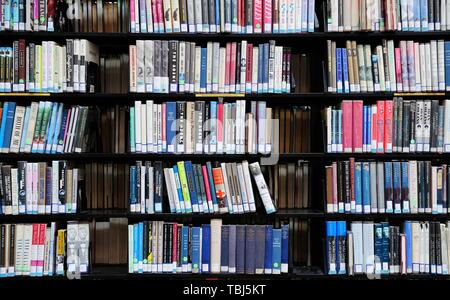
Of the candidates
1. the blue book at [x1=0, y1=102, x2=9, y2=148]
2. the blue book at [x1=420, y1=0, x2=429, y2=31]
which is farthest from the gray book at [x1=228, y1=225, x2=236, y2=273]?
the blue book at [x1=420, y1=0, x2=429, y2=31]

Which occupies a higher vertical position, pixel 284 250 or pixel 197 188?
pixel 197 188

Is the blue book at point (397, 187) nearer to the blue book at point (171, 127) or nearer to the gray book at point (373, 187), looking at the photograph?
the gray book at point (373, 187)

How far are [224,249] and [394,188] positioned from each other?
3.21ft

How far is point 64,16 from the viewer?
2.67 metres

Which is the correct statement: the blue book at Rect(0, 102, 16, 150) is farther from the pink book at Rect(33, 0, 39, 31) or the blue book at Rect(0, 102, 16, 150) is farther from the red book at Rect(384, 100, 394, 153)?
the red book at Rect(384, 100, 394, 153)

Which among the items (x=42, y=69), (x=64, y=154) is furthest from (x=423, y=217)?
(x=42, y=69)

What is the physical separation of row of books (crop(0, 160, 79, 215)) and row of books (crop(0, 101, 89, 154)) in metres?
0.09

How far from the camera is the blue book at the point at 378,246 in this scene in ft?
8.45

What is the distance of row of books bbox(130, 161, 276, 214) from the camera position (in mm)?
2568

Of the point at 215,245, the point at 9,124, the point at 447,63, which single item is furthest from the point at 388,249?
the point at 9,124

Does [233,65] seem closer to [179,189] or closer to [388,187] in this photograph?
[179,189]

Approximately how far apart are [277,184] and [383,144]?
629 mm

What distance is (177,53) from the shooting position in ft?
8.43
